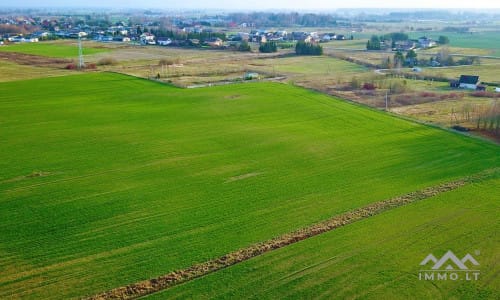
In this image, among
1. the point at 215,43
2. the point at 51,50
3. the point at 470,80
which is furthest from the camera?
the point at 215,43

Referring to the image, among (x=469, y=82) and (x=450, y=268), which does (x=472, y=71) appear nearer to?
(x=469, y=82)

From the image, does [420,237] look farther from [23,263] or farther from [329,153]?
[23,263]

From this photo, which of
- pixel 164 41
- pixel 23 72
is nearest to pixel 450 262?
pixel 23 72

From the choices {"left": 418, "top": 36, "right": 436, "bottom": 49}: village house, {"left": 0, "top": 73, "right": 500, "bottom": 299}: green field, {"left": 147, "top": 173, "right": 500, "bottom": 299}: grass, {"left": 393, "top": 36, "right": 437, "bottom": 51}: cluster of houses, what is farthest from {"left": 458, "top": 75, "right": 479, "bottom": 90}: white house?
{"left": 418, "top": 36, "right": 436, "bottom": 49}: village house

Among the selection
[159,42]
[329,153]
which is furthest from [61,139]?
[159,42]

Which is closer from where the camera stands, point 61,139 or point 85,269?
point 85,269

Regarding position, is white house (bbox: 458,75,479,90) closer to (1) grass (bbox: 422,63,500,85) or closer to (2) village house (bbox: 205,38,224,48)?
(1) grass (bbox: 422,63,500,85)

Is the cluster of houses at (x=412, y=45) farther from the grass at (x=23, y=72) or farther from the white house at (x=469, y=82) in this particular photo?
the grass at (x=23, y=72)
